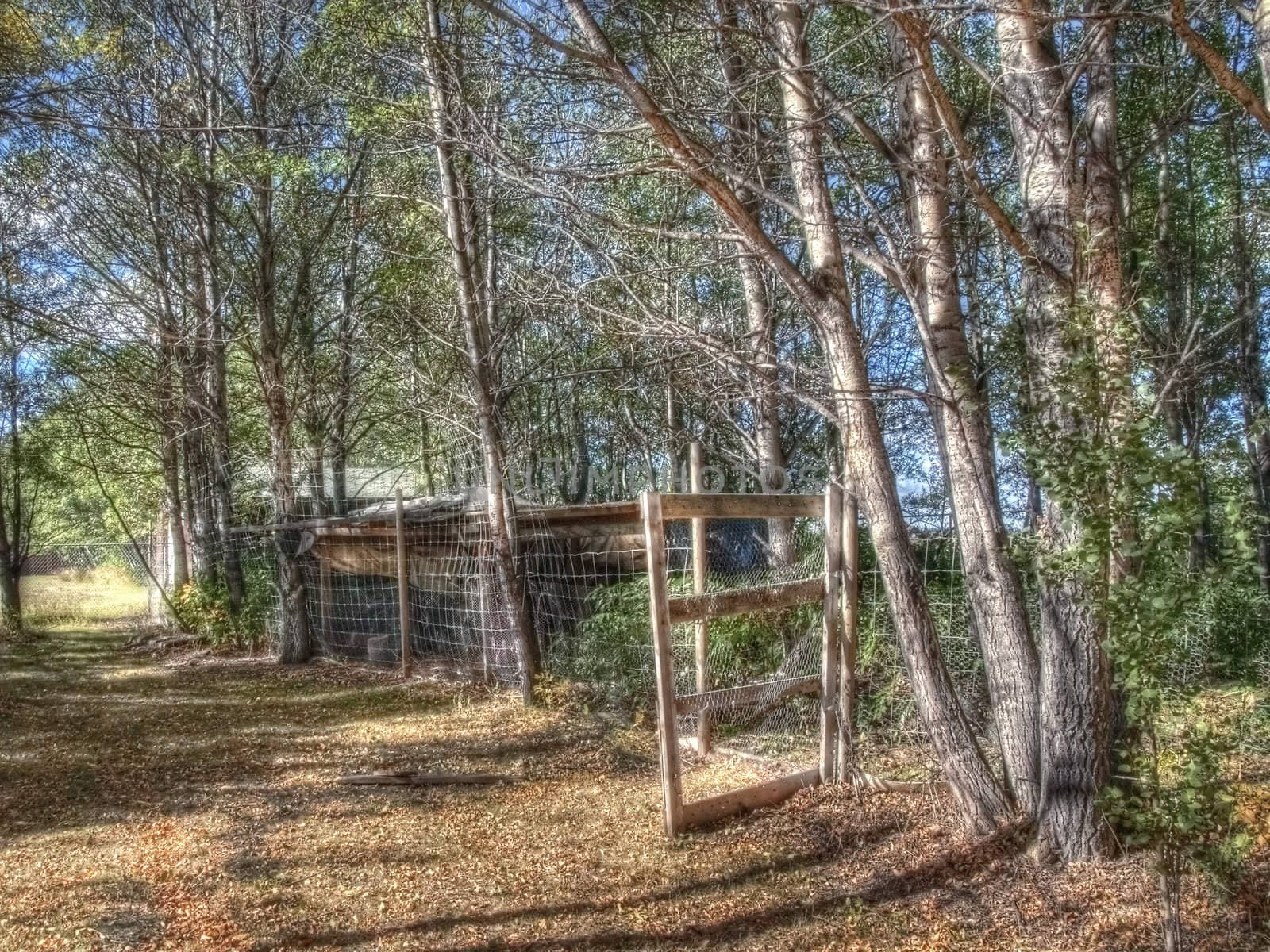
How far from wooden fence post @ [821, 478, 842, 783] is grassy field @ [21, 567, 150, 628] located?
11090mm

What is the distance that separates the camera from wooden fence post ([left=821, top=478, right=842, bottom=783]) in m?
4.73

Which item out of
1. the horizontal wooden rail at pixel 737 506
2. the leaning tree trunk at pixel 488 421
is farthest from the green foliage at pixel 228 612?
the horizontal wooden rail at pixel 737 506

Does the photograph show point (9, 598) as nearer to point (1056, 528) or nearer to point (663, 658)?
point (663, 658)

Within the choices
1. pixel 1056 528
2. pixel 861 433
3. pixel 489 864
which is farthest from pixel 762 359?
pixel 489 864

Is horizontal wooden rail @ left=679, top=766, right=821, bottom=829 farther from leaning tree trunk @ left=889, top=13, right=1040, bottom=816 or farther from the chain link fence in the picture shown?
the chain link fence

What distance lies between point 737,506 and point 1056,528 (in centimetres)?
146

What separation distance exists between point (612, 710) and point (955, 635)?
2.36 meters

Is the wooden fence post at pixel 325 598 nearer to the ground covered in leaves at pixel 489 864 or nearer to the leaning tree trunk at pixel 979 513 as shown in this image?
the ground covered in leaves at pixel 489 864

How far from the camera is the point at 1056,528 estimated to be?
352 cm

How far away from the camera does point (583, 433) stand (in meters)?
11.1

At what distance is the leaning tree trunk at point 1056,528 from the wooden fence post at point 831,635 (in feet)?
3.87

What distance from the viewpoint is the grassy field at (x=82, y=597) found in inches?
547

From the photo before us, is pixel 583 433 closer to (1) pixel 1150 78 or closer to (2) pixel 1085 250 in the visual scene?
(1) pixel 1150 78

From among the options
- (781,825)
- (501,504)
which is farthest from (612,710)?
(781,825)
